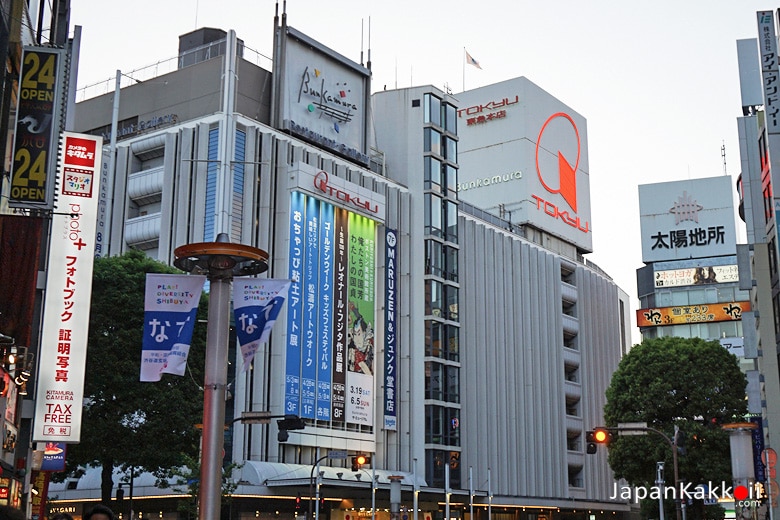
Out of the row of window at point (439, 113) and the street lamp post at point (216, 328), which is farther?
the row of window at point (439, 113)

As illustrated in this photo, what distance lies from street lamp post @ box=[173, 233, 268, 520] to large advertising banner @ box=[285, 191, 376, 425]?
3551cm

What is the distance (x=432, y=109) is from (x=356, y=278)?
627 inches

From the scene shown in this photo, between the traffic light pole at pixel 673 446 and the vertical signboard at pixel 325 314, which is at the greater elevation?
the vertical signboard at pixel 325 314

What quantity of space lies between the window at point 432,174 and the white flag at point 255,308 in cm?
4964

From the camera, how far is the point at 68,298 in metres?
31.5

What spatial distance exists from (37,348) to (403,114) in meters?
45.2

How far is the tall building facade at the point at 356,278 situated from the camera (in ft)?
193

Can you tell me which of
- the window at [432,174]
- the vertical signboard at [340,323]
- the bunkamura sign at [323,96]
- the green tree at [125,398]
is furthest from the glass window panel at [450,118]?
the green tree at [125,398]

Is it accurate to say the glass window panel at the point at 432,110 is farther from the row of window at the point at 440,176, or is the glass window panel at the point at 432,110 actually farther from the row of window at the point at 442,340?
the row of window at the point at 442,340

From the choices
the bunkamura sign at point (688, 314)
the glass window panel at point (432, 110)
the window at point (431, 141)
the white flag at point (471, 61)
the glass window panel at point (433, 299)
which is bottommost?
the glass window panel at point (433, 299)

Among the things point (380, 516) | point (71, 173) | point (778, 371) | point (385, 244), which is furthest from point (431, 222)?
point (71, 173)

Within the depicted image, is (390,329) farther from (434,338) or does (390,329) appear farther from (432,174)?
(432,174)

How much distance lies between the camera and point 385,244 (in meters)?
67.1

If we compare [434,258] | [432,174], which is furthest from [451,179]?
[434,258]
